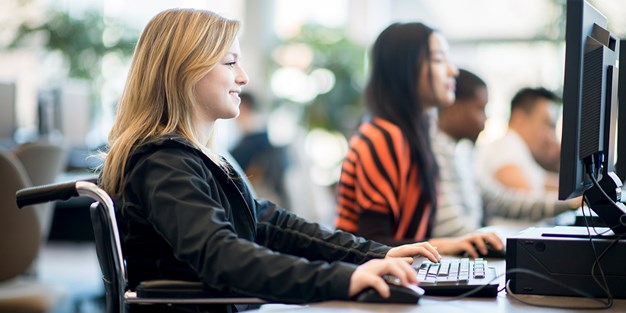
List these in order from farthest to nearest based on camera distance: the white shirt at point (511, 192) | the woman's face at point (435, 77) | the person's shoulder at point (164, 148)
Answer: the white shirt at point (511, 192), the woman's face at point (435, 77), the person's shoulder at point (164, 148)

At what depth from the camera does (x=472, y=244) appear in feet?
6.85

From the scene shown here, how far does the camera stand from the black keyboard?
1.44 meters

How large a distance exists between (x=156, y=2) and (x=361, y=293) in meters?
7.14

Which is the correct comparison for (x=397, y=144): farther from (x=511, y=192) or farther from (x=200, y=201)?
(x=511, y=192)

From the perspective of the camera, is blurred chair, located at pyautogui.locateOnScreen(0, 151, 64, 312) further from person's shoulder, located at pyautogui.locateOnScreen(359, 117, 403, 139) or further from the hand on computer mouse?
the hand on computer mouse

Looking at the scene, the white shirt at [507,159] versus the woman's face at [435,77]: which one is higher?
the woman's face at [435,77]

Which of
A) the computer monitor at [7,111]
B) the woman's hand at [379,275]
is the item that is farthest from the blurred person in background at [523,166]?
the computer monitor at [7,111]

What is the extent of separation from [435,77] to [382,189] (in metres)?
0.45

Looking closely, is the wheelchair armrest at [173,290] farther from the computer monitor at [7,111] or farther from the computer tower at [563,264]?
the computer monitor at [7,111]

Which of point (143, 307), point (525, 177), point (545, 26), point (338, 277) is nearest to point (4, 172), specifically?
point (143, 307)

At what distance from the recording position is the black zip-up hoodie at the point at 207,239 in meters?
1.32

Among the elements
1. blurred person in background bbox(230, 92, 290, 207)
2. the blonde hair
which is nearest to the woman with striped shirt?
the blonde hair

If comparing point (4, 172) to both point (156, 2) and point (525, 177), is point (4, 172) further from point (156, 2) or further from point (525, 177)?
point (156, 2)

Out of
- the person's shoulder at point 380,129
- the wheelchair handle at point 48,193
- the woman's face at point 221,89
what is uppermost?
the woman's face at point 221,89
